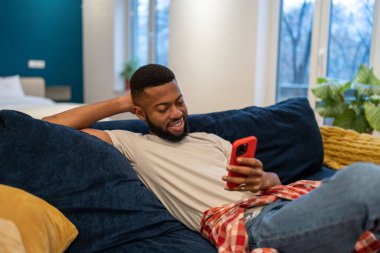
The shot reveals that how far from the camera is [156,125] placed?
1.44 metres

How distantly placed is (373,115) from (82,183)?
1.89 metres

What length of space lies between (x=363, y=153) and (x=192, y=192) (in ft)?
3.35

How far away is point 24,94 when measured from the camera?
4.84 meters

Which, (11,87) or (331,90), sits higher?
(331,90)

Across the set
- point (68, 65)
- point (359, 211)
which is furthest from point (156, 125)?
point (68, 65)

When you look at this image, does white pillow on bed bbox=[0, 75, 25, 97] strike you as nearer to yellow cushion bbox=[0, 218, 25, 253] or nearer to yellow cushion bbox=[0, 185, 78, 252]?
yellow cushion bbox=[0, 185, 78, 252]

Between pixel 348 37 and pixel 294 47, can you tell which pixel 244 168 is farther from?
pixel 294 47

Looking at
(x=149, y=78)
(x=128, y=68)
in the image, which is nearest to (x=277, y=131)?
(x=149, y=78)

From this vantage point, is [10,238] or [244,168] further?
[244,168]

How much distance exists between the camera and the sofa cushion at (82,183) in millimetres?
1131

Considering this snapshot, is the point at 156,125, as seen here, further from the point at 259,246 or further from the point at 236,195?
the point at 259,246

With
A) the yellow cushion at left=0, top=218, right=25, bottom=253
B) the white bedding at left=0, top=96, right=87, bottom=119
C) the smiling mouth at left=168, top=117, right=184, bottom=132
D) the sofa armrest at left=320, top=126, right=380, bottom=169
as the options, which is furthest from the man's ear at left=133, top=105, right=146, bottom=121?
the white bedding at left=0, top=96, right=87, bottom=119

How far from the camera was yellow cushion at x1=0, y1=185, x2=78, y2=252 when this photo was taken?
3.01 ft

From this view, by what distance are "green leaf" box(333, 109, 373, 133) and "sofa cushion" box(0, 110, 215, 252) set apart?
174 cm
